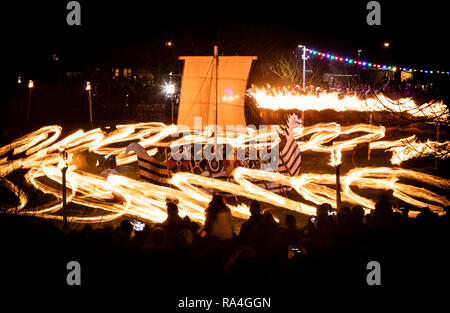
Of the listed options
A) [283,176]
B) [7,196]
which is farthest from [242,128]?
[7,196]

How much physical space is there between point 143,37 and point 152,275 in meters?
33.0

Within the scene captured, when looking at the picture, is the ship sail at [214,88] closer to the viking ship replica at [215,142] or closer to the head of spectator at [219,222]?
the viking ship replica at [215,142]

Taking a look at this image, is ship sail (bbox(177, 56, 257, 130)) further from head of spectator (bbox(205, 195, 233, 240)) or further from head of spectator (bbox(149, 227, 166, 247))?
head of spectator (bbox(149, 227, 166, 247))

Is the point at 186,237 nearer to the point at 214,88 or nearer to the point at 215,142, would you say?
the point at 215,142

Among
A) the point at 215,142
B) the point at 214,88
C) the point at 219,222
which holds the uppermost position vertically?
the point at 214,88

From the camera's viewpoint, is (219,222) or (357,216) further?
(219,222)

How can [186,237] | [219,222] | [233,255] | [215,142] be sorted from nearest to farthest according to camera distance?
[233,255] < [186,237] < [219,222] < [215,142]

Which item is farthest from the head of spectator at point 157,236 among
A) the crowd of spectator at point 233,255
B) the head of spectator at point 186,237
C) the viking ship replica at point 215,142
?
the viking ship replica at point 215,142

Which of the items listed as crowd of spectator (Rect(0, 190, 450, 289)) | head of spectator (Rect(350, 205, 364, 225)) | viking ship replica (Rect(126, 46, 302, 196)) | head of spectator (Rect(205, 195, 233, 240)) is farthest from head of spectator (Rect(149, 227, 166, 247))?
viking ship replica (Rect(126, 46, 302, 196))

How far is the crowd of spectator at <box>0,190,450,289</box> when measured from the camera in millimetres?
4297

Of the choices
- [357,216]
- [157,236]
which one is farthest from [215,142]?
[157,236]

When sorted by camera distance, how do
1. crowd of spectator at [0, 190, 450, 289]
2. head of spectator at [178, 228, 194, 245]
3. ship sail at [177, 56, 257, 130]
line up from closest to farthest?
crowd of spectator at [0, 190, 450, 289] < head of spectator at [178, 228, 194, 245] < ship sail at [177, 56, 257, 130]

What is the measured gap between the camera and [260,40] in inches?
1391

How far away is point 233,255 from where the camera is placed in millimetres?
4426
